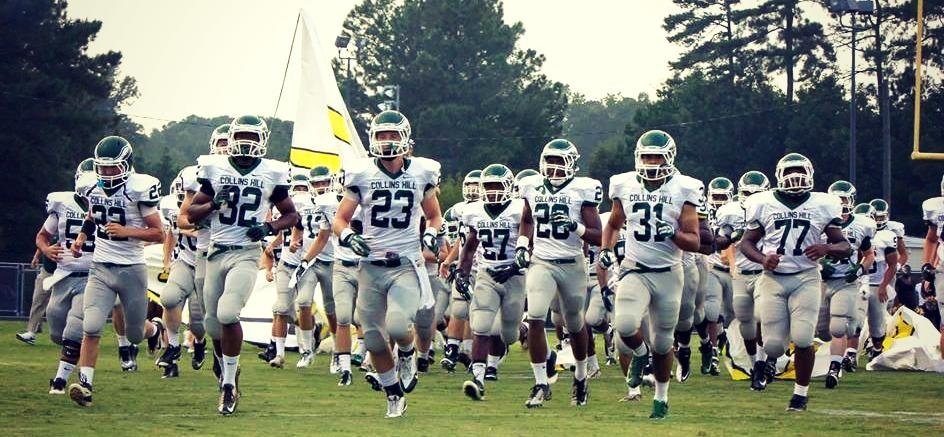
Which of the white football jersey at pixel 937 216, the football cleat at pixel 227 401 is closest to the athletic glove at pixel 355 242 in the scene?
the football cleat at pixel 227 401

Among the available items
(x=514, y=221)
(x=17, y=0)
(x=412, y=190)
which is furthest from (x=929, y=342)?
(x=17, y=0)

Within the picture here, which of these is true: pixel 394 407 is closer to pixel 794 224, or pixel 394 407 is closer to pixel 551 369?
pixel 794 224

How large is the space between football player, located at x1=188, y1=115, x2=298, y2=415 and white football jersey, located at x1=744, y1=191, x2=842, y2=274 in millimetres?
3763

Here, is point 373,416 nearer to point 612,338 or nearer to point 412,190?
point 412,190

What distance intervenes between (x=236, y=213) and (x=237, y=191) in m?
0.16

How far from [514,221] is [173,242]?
3974 mm

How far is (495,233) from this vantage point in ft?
48.9

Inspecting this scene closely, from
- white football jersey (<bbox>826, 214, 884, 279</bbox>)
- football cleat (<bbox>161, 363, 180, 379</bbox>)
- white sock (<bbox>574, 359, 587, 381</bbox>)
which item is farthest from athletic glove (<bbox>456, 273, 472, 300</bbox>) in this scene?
white football jersey (<bbox>826, 214, 884, 279</bbox>)

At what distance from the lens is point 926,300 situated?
875 inches

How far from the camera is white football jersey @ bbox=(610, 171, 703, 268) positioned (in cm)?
1180

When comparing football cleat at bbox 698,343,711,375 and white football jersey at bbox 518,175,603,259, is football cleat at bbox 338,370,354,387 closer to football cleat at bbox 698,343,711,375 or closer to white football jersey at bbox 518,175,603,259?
white football jersey at bbox 518,175,603,259

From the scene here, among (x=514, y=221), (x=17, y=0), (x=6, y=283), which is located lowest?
(x=6, y=283)

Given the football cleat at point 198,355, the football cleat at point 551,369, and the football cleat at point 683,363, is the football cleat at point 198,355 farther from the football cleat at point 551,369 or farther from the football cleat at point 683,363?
the football cleat at point 683,363

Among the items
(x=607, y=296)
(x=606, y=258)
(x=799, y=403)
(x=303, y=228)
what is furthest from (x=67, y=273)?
(x=799, y=403)
